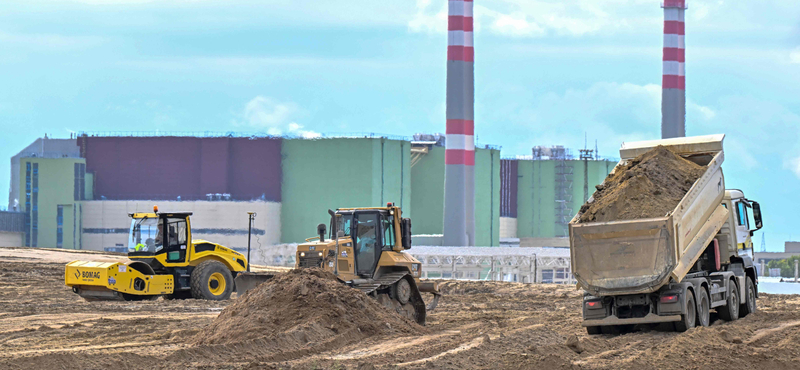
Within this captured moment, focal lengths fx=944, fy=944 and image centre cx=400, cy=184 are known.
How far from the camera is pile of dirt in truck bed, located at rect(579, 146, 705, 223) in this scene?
15.1 m

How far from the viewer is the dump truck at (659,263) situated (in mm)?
14641

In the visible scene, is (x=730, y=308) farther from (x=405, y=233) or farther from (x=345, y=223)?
(x=345, y=223)

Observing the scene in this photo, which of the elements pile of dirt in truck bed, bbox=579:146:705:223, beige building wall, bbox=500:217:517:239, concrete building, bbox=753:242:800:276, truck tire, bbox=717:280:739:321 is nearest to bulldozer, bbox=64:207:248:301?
pile of dirt in truck bed, bbox=579:146:705:223

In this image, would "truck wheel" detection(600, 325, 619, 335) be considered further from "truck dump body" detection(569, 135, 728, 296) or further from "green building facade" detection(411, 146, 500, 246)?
"green building facade" detection(411, 146, 500, 246)

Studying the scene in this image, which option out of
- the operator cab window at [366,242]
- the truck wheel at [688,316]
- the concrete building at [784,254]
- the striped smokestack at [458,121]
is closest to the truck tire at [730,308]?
Answer: the truck wheel at [688,316]

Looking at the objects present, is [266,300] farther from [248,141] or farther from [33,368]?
[248,141]

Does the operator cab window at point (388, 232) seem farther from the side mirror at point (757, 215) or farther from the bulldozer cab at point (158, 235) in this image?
the side mirror at point (757, 215)

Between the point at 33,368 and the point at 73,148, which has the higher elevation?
the point at 73,148

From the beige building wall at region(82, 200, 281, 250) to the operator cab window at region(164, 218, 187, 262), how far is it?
41.3 m

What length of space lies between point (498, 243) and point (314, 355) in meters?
62.5

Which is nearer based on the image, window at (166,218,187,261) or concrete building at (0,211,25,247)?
window at (166,218,187,261)

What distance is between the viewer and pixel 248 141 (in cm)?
6562

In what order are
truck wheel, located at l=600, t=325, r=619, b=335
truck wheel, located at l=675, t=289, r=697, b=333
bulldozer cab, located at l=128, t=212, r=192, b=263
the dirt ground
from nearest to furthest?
1. the dirt ground
2. truck wheel, located at l=675, t=289, r=697, b=333
3. truck wheel, located at l=600, t=325, r=619, b=335
4. bulldozer cab, located at l=128, t=212, r=192, b=263

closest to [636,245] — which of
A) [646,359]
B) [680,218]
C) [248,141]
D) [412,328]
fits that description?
[680,218]
